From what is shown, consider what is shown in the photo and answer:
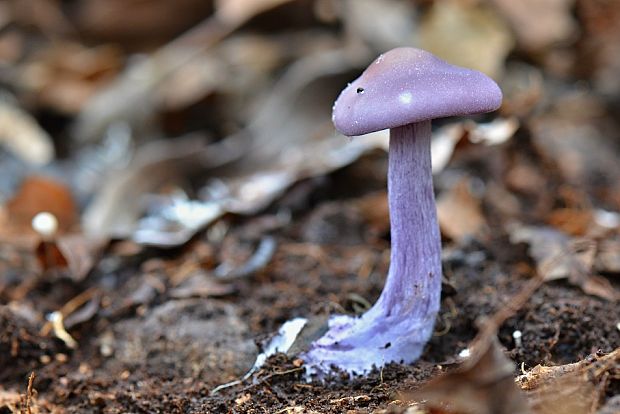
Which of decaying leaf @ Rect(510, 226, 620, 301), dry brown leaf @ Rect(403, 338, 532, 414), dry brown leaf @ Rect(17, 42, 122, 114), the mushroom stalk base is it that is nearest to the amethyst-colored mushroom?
the mushroom stalk base

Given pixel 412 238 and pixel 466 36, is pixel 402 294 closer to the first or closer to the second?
pixel 412 238

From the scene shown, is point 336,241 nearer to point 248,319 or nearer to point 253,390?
point 248,319

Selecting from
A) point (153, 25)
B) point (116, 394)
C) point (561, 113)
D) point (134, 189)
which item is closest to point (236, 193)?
point (134, 189)

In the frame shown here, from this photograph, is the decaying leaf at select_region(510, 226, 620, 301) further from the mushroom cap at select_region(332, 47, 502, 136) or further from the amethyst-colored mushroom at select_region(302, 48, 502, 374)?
the mushroom cap at select_region(332, 47, 502, 136)

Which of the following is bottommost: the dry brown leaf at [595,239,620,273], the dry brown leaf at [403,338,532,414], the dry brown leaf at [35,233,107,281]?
the dry brown leaf at [35,233,107,281]

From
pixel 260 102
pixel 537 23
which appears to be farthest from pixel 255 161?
pixel 537 23

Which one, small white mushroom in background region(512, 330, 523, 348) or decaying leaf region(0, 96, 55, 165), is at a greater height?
small white mushroom in background region(512, 330, 523, 348)
